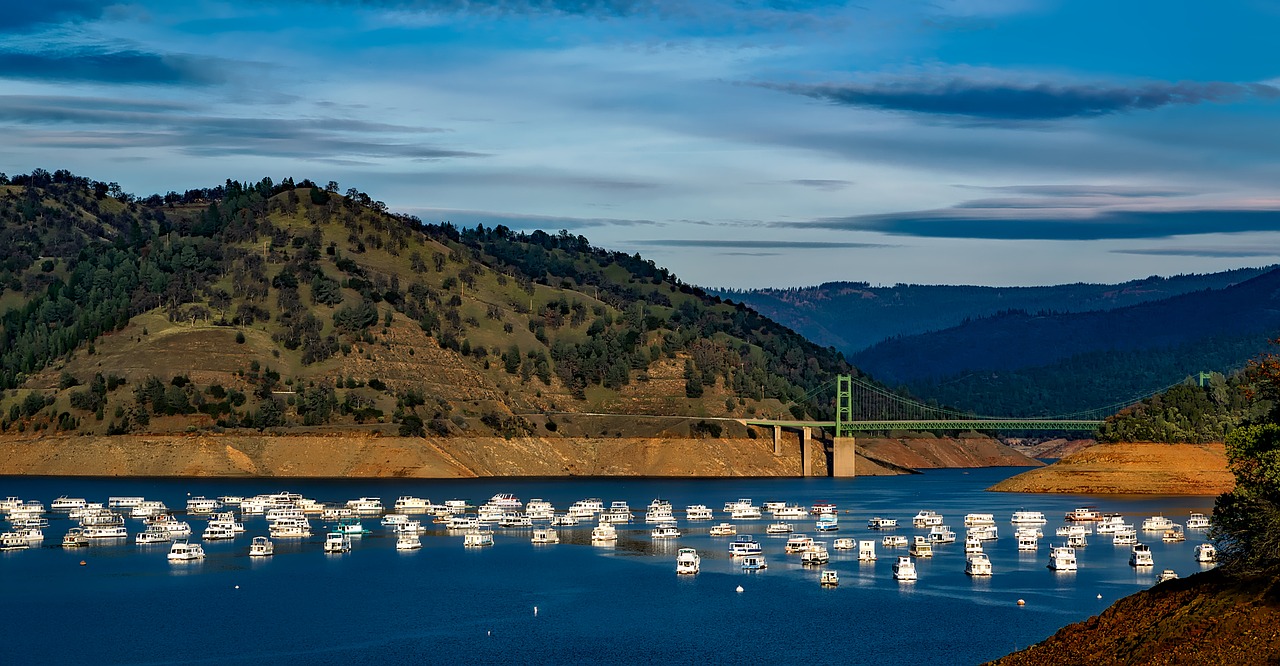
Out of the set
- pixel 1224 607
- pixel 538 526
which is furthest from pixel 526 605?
pixel 538 526

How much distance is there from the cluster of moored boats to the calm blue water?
74.2 inches

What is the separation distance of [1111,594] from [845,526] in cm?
5653

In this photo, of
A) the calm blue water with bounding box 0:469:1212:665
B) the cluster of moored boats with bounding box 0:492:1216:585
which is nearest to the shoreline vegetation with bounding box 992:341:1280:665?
the calm blue water with bounding box 0:469:1212:665

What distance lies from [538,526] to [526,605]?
198 ft

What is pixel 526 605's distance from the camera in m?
110

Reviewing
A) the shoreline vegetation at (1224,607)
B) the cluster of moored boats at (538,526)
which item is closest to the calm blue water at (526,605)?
the cluster of moored boats at (538,526)

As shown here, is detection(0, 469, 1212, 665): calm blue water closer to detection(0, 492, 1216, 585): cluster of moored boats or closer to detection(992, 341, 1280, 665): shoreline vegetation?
detection(0, 492, 1216, 585): cluster of moored boats

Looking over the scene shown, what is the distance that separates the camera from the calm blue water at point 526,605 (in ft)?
302

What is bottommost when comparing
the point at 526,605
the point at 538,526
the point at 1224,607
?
the point at 526,605

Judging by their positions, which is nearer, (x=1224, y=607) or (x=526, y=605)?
(x=1224, y=607)

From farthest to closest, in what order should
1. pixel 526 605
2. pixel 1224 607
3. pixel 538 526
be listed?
pixel 538 526, pixel 526 605, pixel 1224 607

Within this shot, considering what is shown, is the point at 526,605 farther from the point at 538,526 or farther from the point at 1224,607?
→ the point at 538,526

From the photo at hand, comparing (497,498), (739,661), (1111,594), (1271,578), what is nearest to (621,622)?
(739,661)

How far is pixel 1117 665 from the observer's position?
217ft
